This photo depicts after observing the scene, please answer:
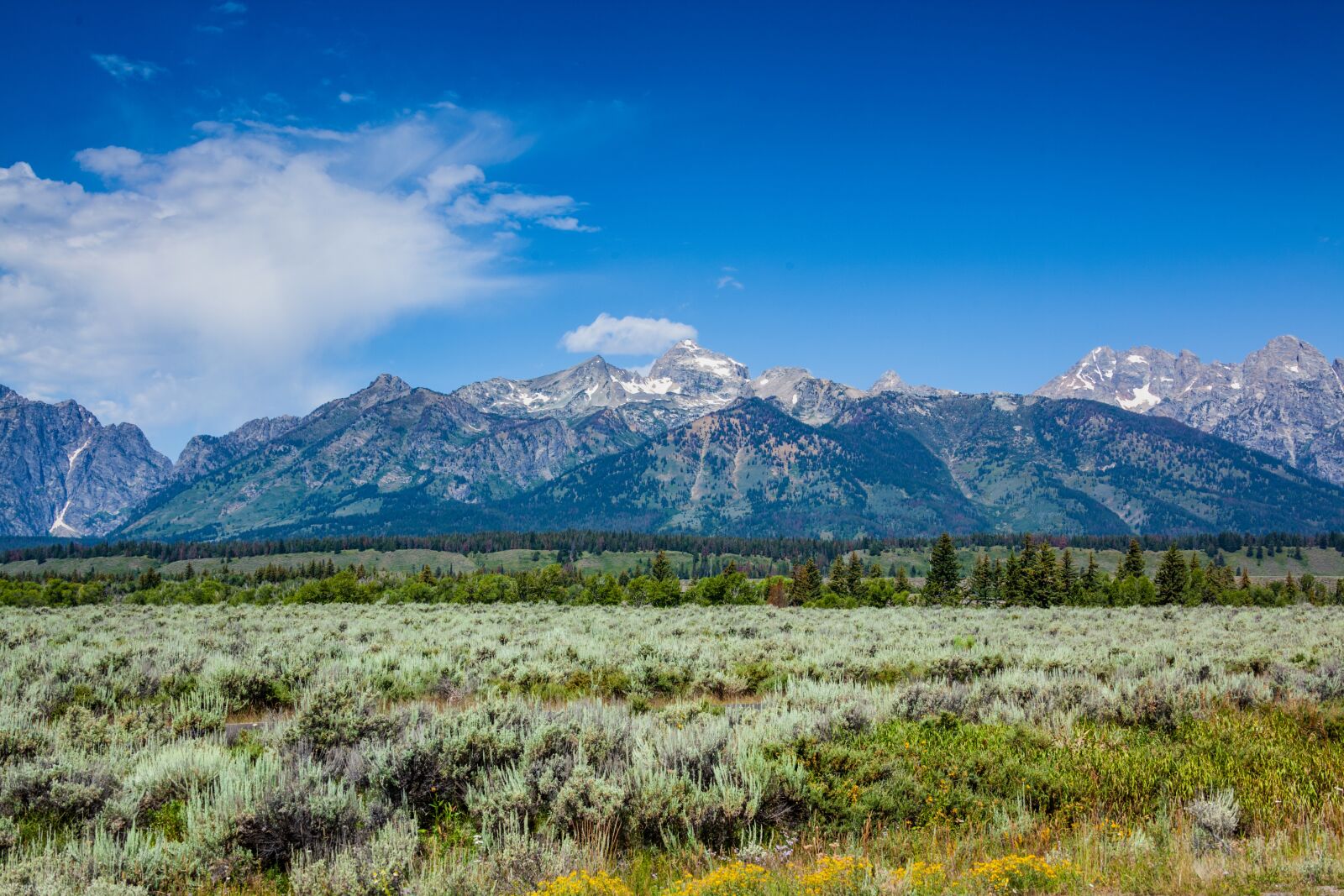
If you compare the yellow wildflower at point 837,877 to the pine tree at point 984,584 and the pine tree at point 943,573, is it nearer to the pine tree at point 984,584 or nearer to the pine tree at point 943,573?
the pine tree at point 984,584

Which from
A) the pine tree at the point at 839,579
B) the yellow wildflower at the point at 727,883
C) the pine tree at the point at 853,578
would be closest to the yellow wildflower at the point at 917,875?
the yellow wildflower at the point at 727,883

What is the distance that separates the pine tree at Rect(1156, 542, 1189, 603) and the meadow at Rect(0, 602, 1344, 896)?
245 ft

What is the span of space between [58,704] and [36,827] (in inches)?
294

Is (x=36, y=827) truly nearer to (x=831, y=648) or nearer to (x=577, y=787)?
(x=577, y=787)

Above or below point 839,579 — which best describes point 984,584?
above

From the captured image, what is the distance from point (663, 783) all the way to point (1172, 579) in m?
89.8

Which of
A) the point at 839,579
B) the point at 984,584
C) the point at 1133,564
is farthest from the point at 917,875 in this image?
the point at 1133,564

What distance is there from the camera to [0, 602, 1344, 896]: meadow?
622cm

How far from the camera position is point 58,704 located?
12.9 meters

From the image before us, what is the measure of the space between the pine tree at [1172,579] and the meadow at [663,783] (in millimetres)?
74691

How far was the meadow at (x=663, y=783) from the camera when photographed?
622cm

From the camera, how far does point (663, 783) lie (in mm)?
8047

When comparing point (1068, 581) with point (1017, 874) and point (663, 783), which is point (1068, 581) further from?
point (1017, 874)

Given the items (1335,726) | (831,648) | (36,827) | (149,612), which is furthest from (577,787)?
(149,612)
